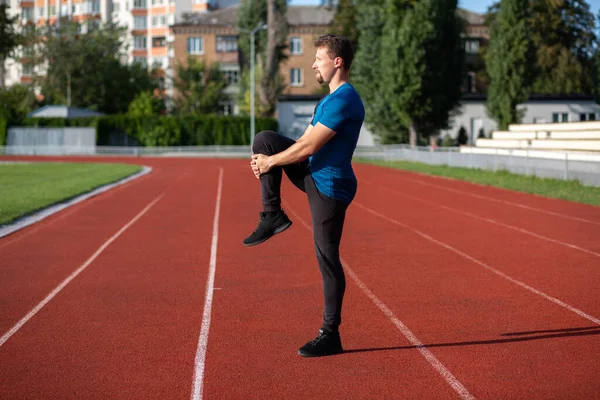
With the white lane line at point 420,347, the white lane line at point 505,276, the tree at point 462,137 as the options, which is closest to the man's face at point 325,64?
the white lane line at point 420,347

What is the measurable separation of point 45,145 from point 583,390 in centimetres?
5550

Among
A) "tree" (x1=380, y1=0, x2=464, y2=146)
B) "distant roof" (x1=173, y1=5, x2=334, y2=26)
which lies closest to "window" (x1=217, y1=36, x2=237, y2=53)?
"distant roof" (x1=173, y1=5, x2=334, y2=26)

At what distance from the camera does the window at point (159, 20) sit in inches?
4333

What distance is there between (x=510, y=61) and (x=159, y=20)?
72.8 meters

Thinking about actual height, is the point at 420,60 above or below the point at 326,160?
above

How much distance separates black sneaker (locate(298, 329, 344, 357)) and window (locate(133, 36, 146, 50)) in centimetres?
11163

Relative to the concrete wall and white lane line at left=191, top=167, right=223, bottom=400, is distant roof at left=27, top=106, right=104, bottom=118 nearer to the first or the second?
the concrete wall

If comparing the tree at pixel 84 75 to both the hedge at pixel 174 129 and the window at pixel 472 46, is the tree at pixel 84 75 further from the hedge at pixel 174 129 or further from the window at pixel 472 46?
the window at pixel 472 46

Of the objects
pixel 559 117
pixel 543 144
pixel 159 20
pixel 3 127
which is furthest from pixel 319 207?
pixel 159 20

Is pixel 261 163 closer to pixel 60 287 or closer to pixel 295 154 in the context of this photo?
pixel 295 154

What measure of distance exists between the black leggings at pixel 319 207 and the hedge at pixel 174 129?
52.9 m

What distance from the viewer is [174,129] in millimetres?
58594

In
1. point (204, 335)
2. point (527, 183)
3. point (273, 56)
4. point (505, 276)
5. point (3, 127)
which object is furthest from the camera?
point (273, 56)

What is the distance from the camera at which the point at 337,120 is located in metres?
5.30
